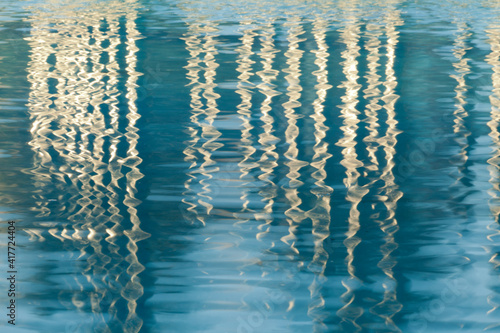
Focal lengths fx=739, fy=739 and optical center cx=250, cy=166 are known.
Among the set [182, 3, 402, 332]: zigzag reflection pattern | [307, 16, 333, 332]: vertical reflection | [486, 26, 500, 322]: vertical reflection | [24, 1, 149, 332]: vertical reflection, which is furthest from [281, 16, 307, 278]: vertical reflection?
[486, 26, 500, 322]: vertical reflection

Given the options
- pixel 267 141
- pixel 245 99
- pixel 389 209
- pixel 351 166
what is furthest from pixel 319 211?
pixel 245 99

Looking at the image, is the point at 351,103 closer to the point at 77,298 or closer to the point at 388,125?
the point at 388,125

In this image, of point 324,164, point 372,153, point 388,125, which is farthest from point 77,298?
point 388,125

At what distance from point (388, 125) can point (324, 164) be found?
1.79 m

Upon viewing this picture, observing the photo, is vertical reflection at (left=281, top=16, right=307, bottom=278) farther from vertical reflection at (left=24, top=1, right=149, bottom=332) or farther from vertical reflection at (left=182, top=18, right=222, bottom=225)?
vertical reflection at (left=24, top=1, right=149, bottom=332)

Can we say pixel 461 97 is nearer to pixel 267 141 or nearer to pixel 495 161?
pixel 495 161

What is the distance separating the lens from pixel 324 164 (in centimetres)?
696

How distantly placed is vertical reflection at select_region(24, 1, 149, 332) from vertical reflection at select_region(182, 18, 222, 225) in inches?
19.1

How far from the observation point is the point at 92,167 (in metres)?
6.80

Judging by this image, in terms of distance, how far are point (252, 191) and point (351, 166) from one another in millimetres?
1188

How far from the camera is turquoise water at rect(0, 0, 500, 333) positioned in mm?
4293

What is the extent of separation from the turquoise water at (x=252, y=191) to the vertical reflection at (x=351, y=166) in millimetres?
19

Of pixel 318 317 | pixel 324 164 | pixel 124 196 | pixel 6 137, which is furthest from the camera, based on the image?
pixel 6 137

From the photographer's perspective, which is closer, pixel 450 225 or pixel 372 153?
pixel 450 225
